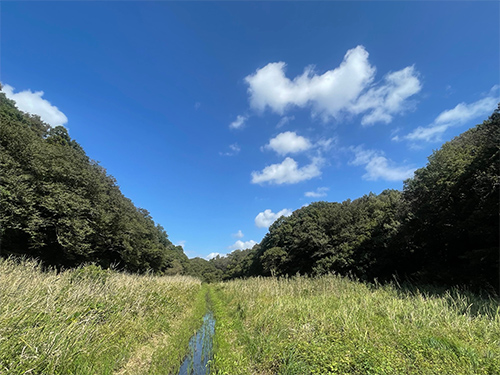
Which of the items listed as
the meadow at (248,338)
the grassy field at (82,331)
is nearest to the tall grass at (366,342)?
the meadow at (248,338)

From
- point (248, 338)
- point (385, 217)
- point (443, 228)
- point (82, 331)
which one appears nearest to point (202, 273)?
point (385, 217)

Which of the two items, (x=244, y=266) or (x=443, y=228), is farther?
(x=244, y=266)

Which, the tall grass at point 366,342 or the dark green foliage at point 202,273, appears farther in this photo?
the dark green foliage at point 202,273

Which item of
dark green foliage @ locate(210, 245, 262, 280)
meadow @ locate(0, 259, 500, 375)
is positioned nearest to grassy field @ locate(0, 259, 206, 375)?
meadow @ locate(0, 259, 500, 375)

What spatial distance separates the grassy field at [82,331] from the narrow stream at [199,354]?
0.93 ft

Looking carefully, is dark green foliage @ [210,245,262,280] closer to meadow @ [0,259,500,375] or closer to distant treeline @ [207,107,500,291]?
distant treeline @ [207,107,500,291]

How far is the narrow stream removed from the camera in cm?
586

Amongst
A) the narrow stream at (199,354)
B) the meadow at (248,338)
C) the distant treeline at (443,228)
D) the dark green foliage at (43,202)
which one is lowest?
the narrow stream at (199,354)

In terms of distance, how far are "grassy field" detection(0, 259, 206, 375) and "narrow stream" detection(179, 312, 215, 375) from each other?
28cm

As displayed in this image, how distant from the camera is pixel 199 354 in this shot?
7.09 meters

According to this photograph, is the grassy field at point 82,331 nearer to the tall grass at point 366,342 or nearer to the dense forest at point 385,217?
the tall grass at point 366,342

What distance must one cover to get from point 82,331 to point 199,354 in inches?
153

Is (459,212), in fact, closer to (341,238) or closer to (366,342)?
(366,342)

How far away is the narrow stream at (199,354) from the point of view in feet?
19.2
